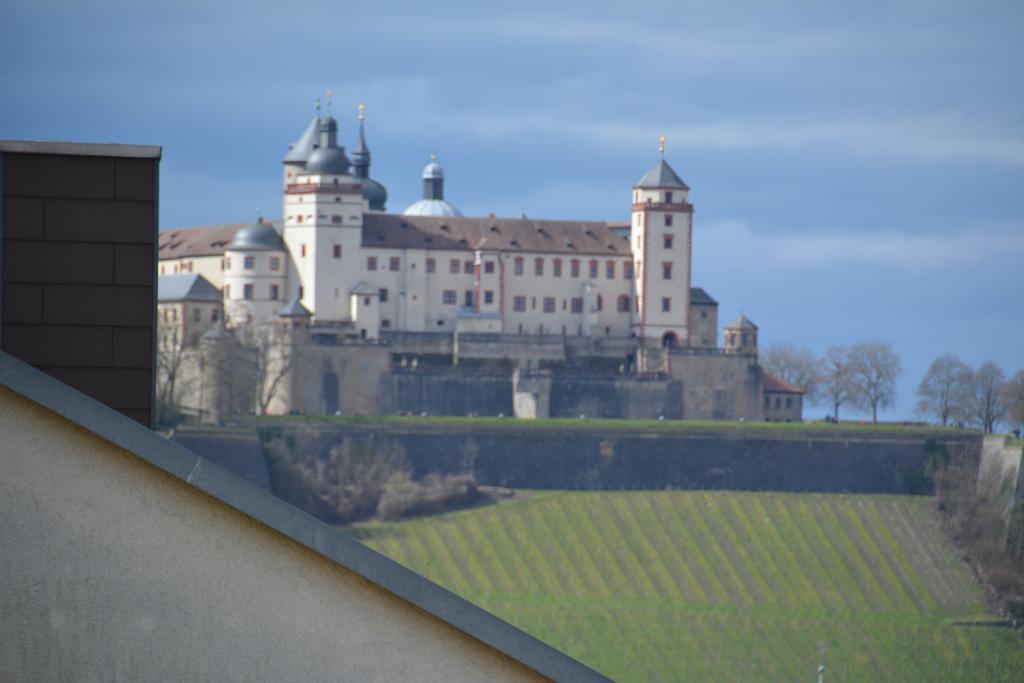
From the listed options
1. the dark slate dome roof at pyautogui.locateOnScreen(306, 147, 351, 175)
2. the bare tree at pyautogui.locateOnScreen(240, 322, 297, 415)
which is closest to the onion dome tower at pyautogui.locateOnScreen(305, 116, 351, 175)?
the dark slate dome roof at pyautogui.locateOnScreen(306, 147, 351, 175)

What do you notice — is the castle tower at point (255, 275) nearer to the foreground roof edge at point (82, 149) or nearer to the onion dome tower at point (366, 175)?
the onion dome tower at point (366, 175)

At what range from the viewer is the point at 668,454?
87812 millimetres

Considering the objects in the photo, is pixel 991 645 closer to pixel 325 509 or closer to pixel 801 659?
pixel 801 659

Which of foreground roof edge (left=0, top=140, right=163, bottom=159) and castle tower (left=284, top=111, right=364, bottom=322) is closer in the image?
foreground roof edge (left=0, top=140, right=163, bottom=159)

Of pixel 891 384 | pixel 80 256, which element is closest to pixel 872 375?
pixel 891 384

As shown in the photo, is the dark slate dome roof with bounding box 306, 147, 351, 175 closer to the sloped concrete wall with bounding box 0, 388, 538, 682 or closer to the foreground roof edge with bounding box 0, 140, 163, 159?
the foreground roof edge with bounding box 0, 140, 163, 159

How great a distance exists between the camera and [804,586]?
7544 centimetres

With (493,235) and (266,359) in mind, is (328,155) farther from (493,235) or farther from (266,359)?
(266,359)

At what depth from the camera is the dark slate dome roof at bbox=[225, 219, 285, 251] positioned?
312ft

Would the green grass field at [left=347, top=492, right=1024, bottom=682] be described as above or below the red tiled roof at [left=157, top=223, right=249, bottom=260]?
below

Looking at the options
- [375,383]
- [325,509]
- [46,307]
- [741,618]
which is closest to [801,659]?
[741,618]

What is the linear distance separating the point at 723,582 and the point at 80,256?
2620 inches

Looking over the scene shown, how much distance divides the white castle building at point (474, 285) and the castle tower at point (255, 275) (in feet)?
0.21

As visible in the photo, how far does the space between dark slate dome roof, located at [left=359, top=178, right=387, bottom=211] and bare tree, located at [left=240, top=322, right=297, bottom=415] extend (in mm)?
18635
